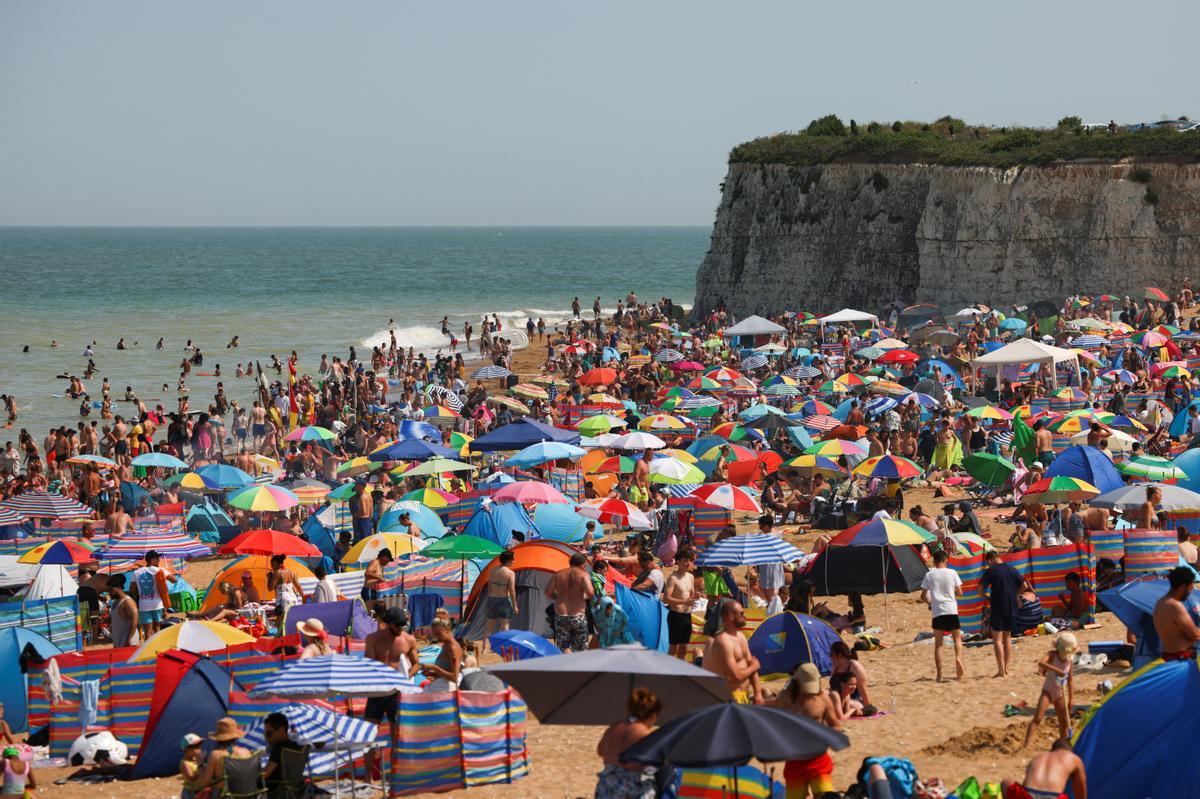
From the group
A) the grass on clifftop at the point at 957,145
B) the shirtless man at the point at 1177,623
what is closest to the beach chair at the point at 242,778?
the shirtless man at the point at 1177,623

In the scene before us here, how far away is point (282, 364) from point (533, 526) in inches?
1474

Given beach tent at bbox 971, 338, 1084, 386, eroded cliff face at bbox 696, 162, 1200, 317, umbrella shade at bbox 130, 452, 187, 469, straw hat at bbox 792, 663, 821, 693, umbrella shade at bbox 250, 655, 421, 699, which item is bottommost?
umbrella shade at bbox 130, 452, 187, 469

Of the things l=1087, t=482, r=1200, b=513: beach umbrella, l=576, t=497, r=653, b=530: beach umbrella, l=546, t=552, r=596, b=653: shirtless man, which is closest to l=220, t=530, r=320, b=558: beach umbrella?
l=576, t=497, r=653, b=530: beach umbrella

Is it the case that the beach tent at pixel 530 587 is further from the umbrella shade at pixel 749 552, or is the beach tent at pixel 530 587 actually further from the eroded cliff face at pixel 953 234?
the eroded cliff face at pixel 953 234

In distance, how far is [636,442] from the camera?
21312mm

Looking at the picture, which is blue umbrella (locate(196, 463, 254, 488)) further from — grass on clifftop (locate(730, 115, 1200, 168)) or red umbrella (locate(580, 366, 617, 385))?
grass on clifftop (locate(730, 115, 1200, 168))

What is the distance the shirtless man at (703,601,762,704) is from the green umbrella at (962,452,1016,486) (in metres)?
10.0

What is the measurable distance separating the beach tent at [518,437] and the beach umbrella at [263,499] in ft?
11.8

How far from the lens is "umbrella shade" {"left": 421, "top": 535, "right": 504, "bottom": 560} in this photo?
1443 centimetres

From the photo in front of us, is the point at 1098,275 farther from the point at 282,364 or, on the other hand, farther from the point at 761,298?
the point at 282,364

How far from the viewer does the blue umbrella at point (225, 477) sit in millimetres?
20969

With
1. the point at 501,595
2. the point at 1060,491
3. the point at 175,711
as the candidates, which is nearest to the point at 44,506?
the point at 501,595

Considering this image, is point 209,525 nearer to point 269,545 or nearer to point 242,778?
point 269,545

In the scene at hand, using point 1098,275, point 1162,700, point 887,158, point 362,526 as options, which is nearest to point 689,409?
point 362,526
